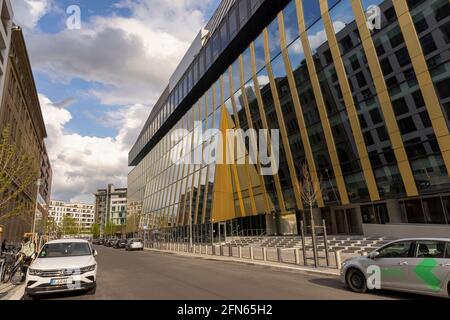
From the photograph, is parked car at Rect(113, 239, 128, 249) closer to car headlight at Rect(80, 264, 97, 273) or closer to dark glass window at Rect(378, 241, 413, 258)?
car headlight at Rect(80, 264, 97, 273)

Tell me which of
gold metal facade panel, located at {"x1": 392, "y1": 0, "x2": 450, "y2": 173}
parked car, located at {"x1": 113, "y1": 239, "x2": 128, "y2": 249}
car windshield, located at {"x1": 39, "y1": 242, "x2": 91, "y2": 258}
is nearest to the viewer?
car windshield, located at {"x1": 39, "y1": 242, "x2": 91, "y2": 258}

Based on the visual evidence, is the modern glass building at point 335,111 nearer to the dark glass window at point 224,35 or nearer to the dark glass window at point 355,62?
the dark glass window at point 355,62

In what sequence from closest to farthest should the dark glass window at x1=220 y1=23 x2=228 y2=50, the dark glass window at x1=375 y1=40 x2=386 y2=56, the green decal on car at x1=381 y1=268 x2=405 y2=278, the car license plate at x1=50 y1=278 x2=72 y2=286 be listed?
1. the green decal on car at x1=381 y1=268 x2=405 y2=278
2. the car license plate at x1=50 y1=278 x2=72 y2=286
3. the dark glass window at x1=375 y1=40 x2=386 y2=56
4. the dark glass window at x1=220 y1=23 x2=228 y2=50

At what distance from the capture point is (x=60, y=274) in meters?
8.69

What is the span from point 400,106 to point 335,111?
4692 mm

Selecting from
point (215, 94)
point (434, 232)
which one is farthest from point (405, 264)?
point (215, 94)

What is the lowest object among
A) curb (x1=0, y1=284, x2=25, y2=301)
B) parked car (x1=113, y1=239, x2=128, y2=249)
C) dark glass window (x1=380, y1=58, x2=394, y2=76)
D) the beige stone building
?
curb (x1=0, y1=284, x2=25, y2=301)

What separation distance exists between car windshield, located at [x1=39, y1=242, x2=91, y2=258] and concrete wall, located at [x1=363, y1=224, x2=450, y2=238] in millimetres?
17685

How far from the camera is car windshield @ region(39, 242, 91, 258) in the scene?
33.5ft

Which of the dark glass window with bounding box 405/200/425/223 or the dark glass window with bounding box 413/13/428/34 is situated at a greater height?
the dark glass window with bounding box 413/13/428/34

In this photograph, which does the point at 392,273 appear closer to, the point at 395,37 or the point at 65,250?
the point at 65,250

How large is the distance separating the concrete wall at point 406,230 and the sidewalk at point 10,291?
19517 mm

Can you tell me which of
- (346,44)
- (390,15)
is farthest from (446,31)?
(346,44)

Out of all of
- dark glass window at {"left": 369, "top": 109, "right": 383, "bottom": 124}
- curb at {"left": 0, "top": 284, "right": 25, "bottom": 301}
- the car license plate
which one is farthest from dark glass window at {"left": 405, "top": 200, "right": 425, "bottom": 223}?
curb at {"left": 0, "top": 284, "right": 25, "bottom": 301}
